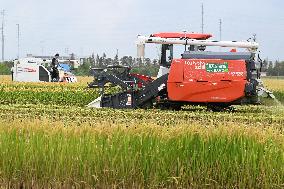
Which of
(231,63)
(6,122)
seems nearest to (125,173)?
(6,122)

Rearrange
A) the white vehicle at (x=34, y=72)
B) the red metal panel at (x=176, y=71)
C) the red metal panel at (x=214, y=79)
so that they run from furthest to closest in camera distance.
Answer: the white vehicle at (x=34, y=72) < the red metal panel at (x=176, y=71) < the red metal panel at (x=214, y=79)

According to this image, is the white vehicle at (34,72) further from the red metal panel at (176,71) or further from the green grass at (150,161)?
the green grass at (150,161)

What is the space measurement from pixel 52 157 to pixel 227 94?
29.6ft

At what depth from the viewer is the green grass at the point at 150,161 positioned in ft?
20.7

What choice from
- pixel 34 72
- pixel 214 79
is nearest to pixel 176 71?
pixel 214 79

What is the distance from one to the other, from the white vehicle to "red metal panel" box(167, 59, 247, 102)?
17.2 m

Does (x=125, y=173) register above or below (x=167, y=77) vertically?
below

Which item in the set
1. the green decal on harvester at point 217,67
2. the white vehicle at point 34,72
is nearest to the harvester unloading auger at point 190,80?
the green decal on harvester at point 217,67

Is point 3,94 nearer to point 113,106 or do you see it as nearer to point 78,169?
point 113,106

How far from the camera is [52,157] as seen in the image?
255 inches

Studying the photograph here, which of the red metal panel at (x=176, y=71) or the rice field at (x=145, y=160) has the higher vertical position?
the red metal panel at (x=176, y=71)

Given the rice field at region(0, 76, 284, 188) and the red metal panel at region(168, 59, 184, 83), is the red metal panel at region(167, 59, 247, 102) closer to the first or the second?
the red metal panel at region(168, 59, 184, 83)

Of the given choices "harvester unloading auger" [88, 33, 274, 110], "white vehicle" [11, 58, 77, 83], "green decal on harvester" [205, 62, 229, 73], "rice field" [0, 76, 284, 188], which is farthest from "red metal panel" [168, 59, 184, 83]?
"white vehicle" [11, 58, 77, 83]

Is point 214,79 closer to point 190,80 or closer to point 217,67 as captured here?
point 217,67
